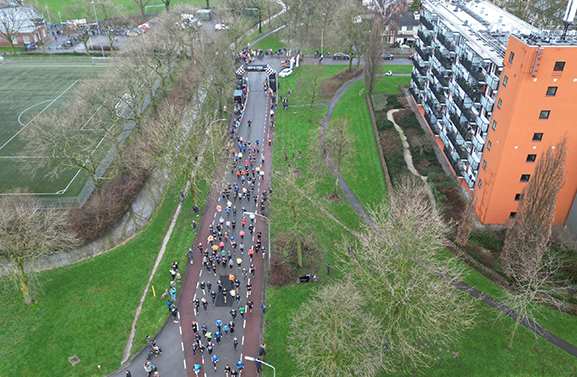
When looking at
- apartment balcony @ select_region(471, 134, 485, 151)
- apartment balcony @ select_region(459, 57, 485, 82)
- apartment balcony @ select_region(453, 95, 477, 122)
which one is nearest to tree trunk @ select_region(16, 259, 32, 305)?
apartment balcony @ select_region(471, 134, 485, 151)

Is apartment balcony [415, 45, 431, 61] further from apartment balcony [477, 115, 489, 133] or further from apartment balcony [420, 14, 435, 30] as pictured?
apartment balcony [477, 115, 489, 133]

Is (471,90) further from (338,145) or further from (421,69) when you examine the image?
(421,69)

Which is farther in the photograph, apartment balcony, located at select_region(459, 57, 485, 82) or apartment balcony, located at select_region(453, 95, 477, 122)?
apartment balcony, located at select_region(453, 95, 477, 122)

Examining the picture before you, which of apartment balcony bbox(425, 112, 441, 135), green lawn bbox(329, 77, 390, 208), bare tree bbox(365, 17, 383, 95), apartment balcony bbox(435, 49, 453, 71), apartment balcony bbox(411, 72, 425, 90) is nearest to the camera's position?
green lawn bbox(329, 77, 390, 208)

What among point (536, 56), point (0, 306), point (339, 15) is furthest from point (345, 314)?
point (339, 15)

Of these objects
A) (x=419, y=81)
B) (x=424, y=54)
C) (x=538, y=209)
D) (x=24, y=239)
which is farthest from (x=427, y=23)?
(x=24, y=239)

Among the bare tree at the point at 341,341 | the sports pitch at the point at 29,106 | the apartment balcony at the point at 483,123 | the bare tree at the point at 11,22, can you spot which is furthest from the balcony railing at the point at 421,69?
the bare tree at the point at 11,22

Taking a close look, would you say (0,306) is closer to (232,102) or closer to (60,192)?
(60,192)
